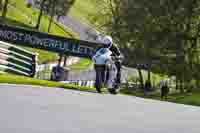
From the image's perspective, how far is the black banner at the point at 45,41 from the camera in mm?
26438

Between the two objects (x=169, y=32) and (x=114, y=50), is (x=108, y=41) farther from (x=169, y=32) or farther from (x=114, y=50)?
(x=169, y=32)

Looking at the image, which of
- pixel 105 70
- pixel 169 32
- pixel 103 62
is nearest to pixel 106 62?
pixel 103 62

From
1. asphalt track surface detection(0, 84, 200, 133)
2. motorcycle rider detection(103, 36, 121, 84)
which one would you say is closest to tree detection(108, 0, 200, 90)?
motorcycle rider detection(103, 36, 121, 84)

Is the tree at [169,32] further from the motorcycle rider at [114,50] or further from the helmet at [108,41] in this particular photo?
the helmet at [108,41]

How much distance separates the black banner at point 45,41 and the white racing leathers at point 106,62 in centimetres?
1050

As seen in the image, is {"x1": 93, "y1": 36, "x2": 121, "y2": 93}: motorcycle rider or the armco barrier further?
the armco barrier

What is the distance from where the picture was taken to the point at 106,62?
1520 cm

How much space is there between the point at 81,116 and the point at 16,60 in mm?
15980

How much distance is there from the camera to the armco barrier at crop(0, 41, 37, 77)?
22.9m

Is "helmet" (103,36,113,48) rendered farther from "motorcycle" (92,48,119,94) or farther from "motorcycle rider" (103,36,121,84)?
"motorcycle" (92,48,119,94)

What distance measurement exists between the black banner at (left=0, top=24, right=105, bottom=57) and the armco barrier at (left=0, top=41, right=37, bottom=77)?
1.21m

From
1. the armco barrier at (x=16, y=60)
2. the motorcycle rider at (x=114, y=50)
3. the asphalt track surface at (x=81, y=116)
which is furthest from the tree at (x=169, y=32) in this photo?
the asphalt track surface at (x=81, y=116)

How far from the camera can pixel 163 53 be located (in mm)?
42375

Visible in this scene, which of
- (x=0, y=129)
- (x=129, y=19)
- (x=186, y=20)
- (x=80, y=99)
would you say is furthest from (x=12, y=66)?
(x=129, y=19)
